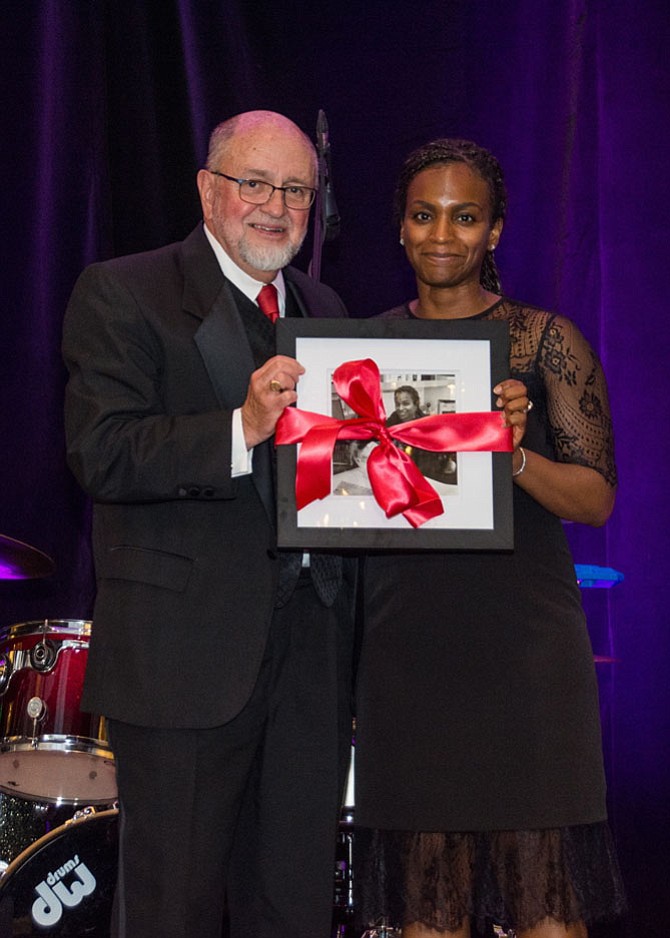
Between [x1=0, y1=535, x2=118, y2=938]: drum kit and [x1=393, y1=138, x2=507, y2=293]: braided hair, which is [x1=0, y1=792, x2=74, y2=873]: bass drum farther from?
[x1=393, y1=138, x2=507, y2=293]: braided hair

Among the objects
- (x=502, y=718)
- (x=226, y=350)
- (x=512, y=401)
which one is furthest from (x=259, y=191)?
(x=502, y=718)

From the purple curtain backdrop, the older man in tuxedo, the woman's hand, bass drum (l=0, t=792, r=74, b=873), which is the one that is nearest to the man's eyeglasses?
the older man in tuxedo

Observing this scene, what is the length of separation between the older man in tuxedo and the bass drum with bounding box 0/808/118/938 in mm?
827

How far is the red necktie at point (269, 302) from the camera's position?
217 cm

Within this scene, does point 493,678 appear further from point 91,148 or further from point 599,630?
point 91,148

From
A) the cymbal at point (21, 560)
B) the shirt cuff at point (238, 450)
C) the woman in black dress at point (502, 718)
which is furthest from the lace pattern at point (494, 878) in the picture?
the cymbal at point (21, 560)

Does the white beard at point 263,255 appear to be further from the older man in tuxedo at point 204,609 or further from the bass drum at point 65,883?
the bass drum at point 65,883

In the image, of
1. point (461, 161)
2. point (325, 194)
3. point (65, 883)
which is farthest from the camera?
point (65, 883)

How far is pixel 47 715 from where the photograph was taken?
290 centimetres

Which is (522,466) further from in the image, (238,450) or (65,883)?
(65,883)

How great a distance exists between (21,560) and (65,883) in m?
0.78

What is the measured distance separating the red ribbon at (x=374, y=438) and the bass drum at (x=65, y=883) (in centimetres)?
A: 137

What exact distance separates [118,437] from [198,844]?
26.5 inches

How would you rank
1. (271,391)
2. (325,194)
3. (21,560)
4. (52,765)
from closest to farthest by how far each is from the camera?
(271,391)
(325,194)
(21,560)
(52,765)
